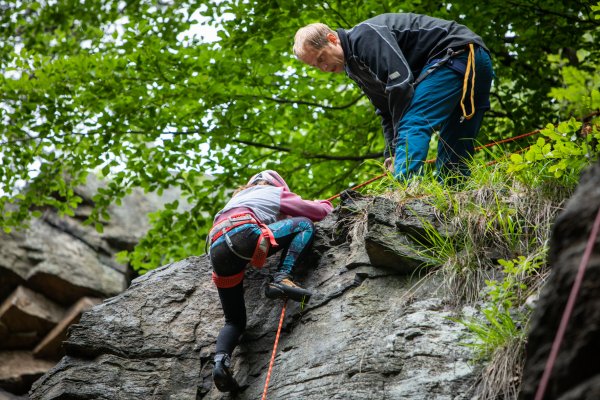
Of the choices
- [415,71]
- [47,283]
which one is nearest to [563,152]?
[415,71]

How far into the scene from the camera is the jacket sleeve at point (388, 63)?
5.69 metres

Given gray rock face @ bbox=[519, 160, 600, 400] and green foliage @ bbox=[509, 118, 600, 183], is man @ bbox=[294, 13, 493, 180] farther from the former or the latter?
gray rock face @ bbox=[519, 160, 600, 400]

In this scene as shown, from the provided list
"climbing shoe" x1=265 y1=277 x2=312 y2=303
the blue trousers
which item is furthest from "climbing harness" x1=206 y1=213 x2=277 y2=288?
the blue trousers

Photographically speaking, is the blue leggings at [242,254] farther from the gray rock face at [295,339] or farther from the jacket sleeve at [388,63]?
the jacket sleeve at [388,63]

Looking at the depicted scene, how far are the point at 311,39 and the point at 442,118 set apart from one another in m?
1.15

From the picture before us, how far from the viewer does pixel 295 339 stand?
512 centimetres

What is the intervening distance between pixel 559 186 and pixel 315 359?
1856 mm

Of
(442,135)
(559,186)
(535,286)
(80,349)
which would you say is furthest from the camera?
(442,135)

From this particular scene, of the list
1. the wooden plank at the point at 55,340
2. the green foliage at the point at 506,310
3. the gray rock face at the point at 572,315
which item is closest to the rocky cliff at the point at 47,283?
the wooden plank at the point at 55,340

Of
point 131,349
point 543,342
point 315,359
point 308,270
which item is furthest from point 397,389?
point 131,349

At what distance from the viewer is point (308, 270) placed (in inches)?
221

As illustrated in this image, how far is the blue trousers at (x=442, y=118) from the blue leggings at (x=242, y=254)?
87 cm

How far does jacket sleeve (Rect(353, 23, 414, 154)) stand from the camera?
18.7ft

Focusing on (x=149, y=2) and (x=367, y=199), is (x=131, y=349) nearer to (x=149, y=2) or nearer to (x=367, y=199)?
(x=367, y=199)
